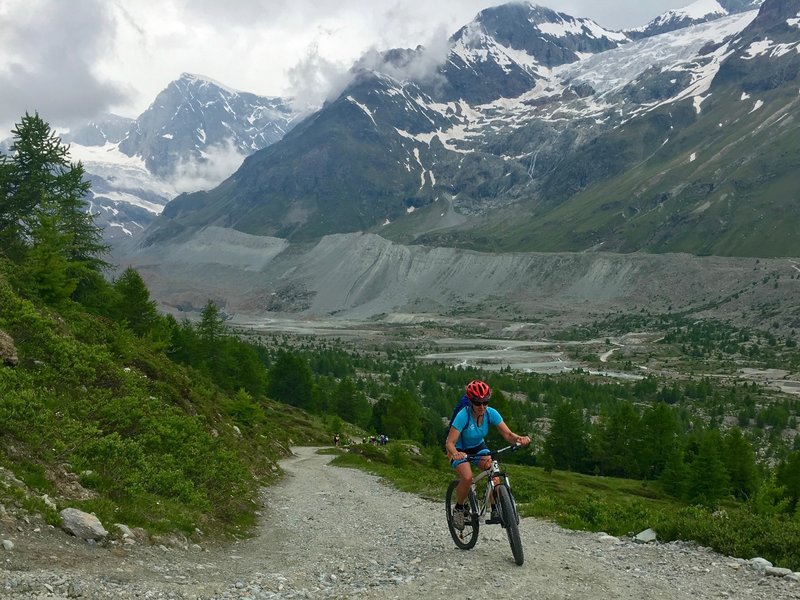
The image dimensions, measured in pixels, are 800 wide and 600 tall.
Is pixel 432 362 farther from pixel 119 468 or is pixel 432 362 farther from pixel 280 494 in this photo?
pixel 119 468

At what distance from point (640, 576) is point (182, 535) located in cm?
939

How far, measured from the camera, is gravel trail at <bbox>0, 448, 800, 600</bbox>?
9.50 m

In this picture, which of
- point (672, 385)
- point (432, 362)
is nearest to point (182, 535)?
point (672, 385)

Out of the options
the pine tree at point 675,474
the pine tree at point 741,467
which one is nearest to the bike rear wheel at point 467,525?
the pine tree at point 675,474

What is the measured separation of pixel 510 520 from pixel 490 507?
2.87 feet

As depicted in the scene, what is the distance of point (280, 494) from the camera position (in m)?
27.6

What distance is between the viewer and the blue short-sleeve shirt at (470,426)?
1238 centimetres

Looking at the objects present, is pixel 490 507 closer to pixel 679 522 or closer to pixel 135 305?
pixel 679 522

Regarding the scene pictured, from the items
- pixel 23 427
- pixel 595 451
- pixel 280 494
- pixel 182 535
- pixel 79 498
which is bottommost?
pixel 595 451

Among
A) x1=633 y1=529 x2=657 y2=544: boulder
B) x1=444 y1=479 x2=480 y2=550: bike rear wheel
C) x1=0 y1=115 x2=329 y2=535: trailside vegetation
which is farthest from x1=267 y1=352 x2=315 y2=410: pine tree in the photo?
x1=444 y1=479 x2=480 y2=550: bike rear wheel

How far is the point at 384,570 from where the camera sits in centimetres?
1179

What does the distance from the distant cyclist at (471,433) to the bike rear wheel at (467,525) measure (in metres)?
0.16

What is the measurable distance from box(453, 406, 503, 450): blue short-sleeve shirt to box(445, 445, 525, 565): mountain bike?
11.4 inches

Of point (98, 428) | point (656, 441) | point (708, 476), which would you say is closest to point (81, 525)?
point (98, 428)
